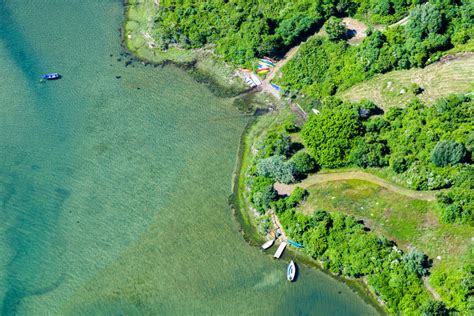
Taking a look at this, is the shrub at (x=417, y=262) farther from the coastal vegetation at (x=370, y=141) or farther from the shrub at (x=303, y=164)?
the shrub at (x=303, y=164)

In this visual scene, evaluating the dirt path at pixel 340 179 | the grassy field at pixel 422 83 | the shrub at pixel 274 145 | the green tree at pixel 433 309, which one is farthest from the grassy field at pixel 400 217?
the grassy field at pixel 422 83

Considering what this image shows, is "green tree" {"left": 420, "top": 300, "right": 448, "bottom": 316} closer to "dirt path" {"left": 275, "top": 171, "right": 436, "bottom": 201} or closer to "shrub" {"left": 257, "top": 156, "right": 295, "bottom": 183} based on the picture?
"dirt path" {"left": 275, "top": 171, "right": 436, "bottom": 201}

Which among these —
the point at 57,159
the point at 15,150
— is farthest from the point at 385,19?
the point at 15,150

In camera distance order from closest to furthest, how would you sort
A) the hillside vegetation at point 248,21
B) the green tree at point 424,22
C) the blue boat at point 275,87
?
the green tree at point 424,22 < the blue boat at point 275,87 < the hillside vegetation at point 248,21

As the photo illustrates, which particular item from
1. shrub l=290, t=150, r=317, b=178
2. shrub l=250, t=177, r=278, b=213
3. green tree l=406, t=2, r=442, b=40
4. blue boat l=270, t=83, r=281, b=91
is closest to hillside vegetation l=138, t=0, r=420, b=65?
green tree l=406, t=2, r=442, b=40

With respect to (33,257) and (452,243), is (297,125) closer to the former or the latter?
(452,243)

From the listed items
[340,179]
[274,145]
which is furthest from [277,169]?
[340,179]

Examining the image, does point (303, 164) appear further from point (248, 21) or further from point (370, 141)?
point (248, 21)
